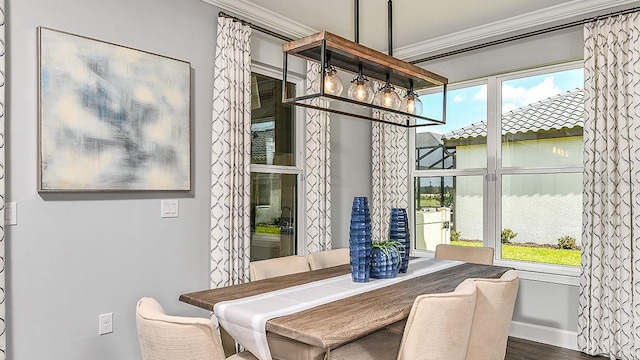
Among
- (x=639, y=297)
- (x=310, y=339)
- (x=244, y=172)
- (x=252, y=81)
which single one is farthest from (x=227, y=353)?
(x=639, y=297)

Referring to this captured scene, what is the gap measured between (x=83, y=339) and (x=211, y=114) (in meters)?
1.66

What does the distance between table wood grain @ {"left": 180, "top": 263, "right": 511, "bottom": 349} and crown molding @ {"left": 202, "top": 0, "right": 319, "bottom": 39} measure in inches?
82.9

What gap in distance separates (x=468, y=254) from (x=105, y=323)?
8.20 feet

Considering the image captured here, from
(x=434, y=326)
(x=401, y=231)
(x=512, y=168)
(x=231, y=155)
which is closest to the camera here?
(x=434, y=326)

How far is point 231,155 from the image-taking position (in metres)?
3.17

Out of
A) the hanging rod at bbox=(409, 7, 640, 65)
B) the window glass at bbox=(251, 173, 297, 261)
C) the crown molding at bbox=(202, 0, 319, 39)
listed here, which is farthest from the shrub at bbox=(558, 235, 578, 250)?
the crown molding at bbox=(202, 0, 319, 39)

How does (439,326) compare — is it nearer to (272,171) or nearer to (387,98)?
(387,98)

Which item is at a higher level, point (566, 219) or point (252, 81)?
point (252, 81)

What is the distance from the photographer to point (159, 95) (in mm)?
2834

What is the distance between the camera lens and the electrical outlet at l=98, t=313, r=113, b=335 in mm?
2582

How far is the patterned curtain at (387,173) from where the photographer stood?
15.1ft

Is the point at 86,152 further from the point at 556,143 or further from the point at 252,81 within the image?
the point at 556,143

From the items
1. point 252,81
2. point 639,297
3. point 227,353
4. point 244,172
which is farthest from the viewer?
point 252,81

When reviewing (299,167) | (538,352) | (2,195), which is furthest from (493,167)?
(2,195)
